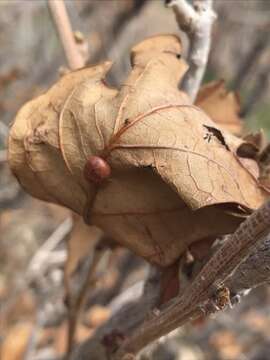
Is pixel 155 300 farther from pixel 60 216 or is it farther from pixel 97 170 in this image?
pixel 60 216

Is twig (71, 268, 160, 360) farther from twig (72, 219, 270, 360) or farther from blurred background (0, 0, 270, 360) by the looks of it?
blurred background (0, 0, 270, 360)

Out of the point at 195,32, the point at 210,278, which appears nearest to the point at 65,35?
the point at 195,32

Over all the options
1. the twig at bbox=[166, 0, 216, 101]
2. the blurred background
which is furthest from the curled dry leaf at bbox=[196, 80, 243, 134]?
the blurred background

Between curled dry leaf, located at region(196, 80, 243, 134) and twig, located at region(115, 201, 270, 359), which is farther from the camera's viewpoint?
curled dry leaf, located at region(196, 80, 243, 134)

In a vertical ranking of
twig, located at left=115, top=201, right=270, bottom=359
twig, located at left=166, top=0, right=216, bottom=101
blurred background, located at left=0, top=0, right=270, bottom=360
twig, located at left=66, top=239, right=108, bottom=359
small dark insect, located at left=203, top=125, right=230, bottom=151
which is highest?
twig, located at left=166, top=0, right=216, bottom=101

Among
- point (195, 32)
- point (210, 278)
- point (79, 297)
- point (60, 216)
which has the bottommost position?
point (60, 216)

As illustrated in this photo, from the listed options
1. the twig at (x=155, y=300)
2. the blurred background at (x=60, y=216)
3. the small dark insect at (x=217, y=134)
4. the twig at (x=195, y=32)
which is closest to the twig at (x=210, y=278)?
the twig at (x=155, y=300)

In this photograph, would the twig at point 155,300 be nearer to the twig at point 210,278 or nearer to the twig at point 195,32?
the twig at point 210,278
